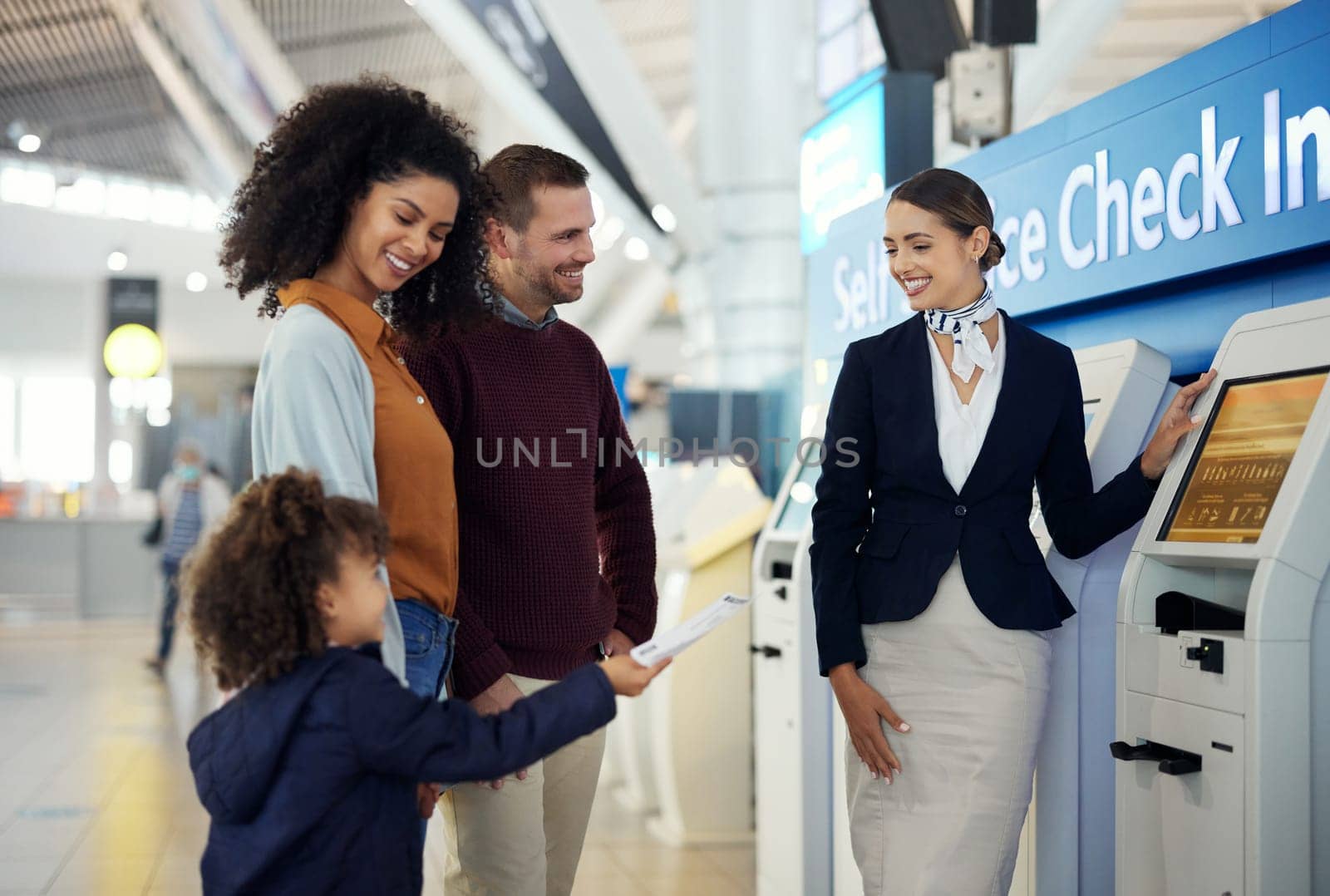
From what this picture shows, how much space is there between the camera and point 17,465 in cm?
2064

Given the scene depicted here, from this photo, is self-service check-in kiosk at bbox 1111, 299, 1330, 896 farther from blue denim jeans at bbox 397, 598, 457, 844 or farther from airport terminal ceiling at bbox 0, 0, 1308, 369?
airport terminal ceiling at bbox 0, 0, 1308, 369

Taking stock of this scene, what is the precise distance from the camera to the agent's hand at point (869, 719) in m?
1.82

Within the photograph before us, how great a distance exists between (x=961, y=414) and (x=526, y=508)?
645 millimetres

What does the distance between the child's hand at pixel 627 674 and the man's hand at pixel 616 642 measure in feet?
1.56

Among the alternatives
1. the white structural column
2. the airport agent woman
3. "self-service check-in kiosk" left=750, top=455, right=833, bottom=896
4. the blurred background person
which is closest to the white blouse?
the airport agent woman

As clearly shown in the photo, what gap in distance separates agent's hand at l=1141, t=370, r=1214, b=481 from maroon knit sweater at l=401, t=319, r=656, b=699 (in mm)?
882

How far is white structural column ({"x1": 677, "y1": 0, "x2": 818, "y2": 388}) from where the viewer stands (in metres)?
7.95

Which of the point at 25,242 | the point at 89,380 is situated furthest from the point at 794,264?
the point at 89,380

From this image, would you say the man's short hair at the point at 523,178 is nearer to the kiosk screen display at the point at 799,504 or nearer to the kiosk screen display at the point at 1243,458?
the kiosk screen display at the point at 1243,458

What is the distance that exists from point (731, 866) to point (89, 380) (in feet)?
60.1

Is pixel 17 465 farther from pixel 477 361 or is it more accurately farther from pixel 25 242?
pixel 477 361

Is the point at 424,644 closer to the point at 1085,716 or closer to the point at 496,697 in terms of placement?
the point at 496,697

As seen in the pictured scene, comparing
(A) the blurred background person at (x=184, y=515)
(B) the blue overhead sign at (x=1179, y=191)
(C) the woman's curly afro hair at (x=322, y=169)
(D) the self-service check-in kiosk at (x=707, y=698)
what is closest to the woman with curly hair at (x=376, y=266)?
(C) the woman's curly afro hair at (x=322, y=169)

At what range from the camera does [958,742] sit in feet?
5.89
